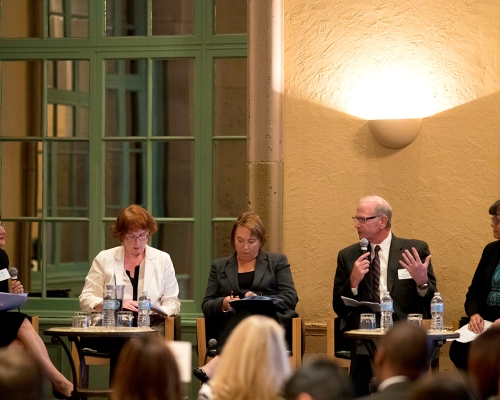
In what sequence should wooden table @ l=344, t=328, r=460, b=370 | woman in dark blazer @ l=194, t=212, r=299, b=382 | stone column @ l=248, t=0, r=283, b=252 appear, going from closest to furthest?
wooden table @ l=344, t=328, r=460, b=370 → woman in dark blazer @ l=194, t=212, r=299, b=382 → stone column @ l=248, t=0, r=283, b=252

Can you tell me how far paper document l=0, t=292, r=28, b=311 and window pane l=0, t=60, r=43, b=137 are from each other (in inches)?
77.9

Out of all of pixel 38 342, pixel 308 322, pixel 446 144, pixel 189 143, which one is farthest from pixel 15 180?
pixel 446 144

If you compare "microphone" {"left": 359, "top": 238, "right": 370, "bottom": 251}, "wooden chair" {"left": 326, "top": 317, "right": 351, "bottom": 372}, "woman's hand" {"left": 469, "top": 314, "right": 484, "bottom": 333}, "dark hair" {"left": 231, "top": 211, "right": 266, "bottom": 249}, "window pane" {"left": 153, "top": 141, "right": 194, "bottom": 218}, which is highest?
"window pane" {"left": 153, "top": 141, "right": 194, "bottom": 218}

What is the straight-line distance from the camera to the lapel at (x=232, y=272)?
604 centimetres

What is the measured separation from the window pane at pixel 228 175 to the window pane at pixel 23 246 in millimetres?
1440

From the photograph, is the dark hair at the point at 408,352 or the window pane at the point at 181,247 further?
the window pane at the point at 181,247

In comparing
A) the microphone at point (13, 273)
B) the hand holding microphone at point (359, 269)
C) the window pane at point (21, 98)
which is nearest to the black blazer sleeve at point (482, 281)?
the hand holding microphone at point (359, 269)

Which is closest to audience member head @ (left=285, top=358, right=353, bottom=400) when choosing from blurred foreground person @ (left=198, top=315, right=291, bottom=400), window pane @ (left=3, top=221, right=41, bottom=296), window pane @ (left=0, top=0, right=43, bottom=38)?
blurred foreground person @ (left=198, top=315, right=291, bottom=400)

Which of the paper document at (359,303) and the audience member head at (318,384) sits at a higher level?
the audience member head at (318,384)

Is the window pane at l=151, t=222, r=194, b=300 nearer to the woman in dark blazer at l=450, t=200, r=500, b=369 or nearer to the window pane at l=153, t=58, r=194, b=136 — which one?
the window pane at l=153, t=58, r=194, b=136

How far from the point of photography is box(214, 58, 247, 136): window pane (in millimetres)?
7168

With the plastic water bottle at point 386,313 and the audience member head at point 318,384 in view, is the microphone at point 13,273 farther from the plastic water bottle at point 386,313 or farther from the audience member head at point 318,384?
the audience member head at point 318,384

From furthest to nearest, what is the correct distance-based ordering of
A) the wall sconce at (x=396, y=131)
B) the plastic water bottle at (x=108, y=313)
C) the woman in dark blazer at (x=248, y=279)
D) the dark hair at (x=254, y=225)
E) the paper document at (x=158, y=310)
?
1. the wall sconce at (x=396, y=131)
2. the dark hair at (x=254, y=225)
3. the woman in dark blazer at (x=248, y=279)
4. the paper document at (x=158, y=310)
5. the plastic water bottle at (x=108, y=313)

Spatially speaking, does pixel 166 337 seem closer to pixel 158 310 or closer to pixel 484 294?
pixel 158 310
